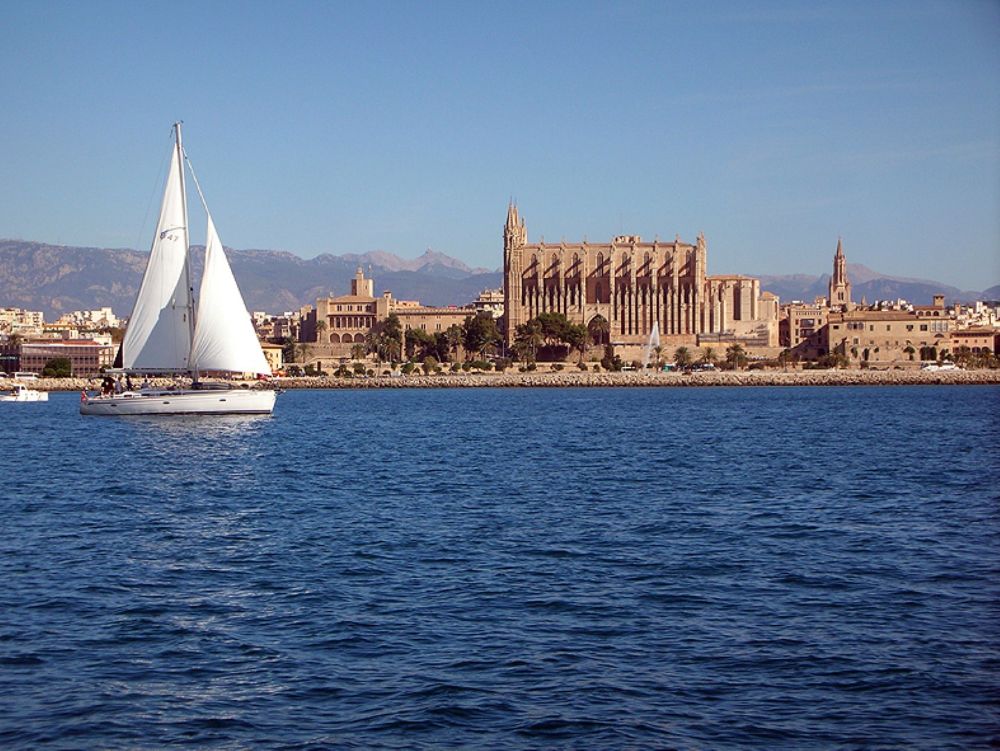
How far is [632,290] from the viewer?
505ft

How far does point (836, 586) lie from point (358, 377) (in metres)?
107

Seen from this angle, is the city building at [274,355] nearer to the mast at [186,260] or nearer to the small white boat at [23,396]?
the small white boat at [23,396]

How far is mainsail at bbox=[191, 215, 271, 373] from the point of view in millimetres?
50906

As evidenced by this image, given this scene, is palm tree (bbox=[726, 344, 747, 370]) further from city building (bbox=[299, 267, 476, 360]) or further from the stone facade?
city building (bbox=[299, 267, 476, 360])

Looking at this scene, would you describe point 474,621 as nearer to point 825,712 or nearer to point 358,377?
point 825,712

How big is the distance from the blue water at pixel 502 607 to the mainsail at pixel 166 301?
20.4 metres

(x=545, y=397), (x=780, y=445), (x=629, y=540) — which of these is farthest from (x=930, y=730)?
(x=545, y=397)

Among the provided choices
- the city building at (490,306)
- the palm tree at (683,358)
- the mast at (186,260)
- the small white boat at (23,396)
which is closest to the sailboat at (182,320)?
the mast at (186,260)

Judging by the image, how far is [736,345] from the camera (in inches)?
5418

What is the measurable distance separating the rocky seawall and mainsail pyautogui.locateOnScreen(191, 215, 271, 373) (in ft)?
192

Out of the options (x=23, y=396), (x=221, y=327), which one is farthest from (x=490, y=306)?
(x=221, y=327)

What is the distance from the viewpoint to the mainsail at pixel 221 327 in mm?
50906

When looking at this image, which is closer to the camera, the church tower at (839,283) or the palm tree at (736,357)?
the palm tree at (736,357)

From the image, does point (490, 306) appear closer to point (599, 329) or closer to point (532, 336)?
point (599, 329)
